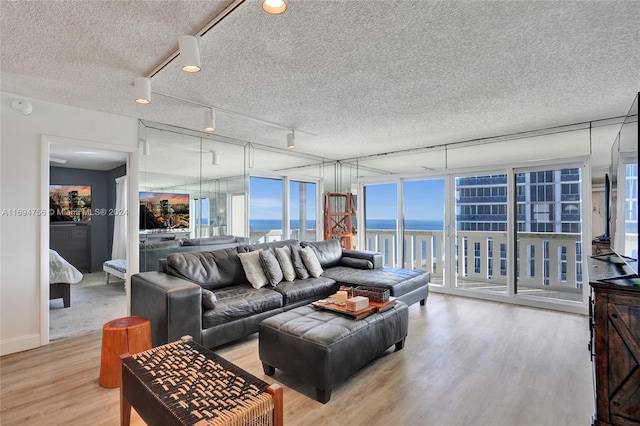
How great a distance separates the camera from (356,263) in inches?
188

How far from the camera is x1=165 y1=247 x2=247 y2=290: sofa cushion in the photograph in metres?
3.19

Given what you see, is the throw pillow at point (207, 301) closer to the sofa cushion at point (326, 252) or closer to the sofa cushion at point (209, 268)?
the sofa cushion at point (209, 268)

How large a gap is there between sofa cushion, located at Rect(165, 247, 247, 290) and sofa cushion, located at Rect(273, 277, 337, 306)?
55 cm

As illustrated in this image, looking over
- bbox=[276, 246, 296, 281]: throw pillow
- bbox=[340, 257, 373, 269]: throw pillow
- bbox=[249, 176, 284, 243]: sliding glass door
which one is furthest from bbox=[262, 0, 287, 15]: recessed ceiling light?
bbox=[340, 257, 373, 269]: throw pillow

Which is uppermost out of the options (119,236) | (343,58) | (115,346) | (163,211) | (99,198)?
(343,58)

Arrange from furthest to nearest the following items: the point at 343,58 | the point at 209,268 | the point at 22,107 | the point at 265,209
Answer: the point at 265,209 < the point at 209,268 < the point at 22,107 < the point at 343,58

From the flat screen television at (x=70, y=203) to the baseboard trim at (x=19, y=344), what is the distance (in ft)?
11.8

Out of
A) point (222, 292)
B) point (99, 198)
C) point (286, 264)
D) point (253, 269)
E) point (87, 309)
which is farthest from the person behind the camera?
point (99, 198)

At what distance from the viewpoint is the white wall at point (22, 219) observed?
114 inches

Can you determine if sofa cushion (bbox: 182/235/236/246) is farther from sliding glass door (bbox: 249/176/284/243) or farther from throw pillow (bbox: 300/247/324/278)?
throw pillow (bbox: 300/247/324/278)

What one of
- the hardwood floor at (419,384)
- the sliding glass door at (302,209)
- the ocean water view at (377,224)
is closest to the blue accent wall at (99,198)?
the ocean water view at (377,224)

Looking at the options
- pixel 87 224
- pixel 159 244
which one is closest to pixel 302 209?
pixel 159 244

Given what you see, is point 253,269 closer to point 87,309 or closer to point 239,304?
point 239,304

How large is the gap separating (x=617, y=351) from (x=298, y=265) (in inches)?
121
